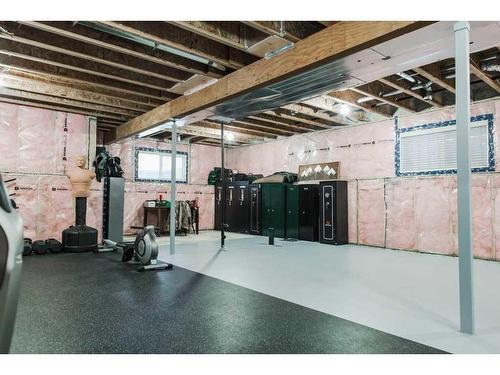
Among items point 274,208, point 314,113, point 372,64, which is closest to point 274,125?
point 314,113

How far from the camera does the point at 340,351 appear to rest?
2.10 m

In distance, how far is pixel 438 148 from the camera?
6.12 meters

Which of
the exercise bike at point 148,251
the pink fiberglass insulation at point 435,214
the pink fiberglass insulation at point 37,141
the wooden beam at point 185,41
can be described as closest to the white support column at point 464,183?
the wooden beam at point 185,41

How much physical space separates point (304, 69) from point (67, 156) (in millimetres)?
5729

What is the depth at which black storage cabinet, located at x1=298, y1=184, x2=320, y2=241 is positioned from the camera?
769cm

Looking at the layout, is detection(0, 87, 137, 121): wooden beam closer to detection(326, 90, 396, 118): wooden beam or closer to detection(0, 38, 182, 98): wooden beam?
detection(0, 38, 182, 98): wooden beam

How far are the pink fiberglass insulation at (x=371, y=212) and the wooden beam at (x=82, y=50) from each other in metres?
4.65

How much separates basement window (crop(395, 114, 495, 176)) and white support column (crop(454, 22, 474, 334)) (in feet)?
11.0

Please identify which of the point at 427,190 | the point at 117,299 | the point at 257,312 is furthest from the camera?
the point at 427,190

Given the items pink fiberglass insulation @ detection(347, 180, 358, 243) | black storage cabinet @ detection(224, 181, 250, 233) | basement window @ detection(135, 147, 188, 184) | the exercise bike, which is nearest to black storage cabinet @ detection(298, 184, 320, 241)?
pink fiberglass insulation @ detection(347, 180, 358, 243)

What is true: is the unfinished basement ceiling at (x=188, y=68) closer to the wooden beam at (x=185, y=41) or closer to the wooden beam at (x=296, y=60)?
the wooden beam at (x=185, y=41)

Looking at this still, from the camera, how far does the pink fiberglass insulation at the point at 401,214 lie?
21.1ft
